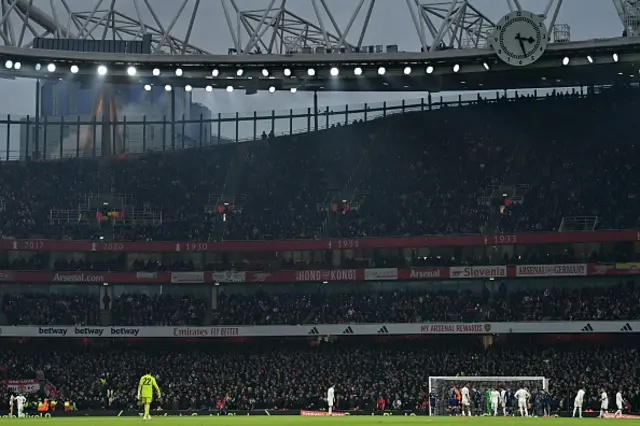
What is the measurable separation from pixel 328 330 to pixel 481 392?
13.9 m

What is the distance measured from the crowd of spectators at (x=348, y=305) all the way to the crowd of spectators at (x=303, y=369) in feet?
6.03

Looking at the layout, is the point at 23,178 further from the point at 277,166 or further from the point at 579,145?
the point at 579,145

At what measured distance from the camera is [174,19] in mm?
48969

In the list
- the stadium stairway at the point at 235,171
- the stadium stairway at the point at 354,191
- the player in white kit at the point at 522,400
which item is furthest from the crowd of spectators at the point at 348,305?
the player in white kit at the point at 522,400

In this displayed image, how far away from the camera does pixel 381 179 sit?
6912 cm

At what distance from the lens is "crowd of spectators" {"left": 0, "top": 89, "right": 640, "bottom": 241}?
208 feet

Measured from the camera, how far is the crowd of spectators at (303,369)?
54.1 meters

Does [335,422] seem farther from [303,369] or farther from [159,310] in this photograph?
[159,310]

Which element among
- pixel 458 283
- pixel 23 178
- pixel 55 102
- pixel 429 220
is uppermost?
pixel 55 102

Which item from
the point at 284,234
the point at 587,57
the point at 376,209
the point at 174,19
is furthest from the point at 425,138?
the point at 174,19

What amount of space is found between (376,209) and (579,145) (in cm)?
1330

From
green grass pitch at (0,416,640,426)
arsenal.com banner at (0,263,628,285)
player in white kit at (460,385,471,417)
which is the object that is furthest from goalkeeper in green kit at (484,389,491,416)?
arsenal.com banner at (0,263,628,285)

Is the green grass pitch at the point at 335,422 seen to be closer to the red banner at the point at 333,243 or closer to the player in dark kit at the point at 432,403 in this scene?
the player in dark kit at the point at 432,403

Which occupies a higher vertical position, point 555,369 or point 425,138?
point 425,138
